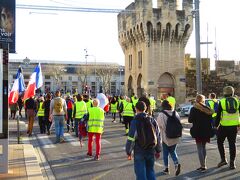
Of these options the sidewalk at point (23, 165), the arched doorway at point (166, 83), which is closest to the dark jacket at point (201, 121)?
the sidewalk at point (23, 165)

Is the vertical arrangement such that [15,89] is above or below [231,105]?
above

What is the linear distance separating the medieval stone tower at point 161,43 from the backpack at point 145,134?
3672 cm

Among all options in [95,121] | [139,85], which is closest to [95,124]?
[95,121]

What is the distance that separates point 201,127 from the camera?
30.7 ft

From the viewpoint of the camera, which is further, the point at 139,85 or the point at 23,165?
the point at 139,85

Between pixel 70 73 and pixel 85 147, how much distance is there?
100m

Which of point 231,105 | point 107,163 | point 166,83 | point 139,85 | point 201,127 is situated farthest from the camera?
point 139,85

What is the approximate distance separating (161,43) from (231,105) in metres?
34.9

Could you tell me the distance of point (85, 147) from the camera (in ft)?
44.7

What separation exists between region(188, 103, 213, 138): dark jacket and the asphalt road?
2.73 ft

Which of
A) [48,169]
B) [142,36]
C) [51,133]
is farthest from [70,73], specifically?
[48,169]

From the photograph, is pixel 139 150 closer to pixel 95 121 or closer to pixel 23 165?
pixel 23 165

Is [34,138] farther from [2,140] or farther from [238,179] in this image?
[238,179]

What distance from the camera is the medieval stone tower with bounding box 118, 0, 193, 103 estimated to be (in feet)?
143
